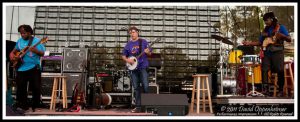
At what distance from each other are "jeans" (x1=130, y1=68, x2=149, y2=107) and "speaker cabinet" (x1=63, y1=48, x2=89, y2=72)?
139cm

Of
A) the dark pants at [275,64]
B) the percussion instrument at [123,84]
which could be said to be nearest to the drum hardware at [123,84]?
the percussion instrument at [123,84]

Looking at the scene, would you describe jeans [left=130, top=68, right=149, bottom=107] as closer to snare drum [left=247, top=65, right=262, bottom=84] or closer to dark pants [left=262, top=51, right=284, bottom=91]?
dark pants [left=262, top=51, right=284, bottom=91]

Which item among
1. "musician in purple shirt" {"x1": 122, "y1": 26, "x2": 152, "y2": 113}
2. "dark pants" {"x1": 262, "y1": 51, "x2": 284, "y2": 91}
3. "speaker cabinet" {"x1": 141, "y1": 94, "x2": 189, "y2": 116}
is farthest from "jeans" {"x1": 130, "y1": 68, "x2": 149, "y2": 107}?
"dark pants" {"x1": 262, "y1": 51, "x2": 284, "y2": 91}

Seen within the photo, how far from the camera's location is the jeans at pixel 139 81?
6.31 meters

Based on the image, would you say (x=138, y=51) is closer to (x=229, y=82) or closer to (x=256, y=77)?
(x=229, y=82)

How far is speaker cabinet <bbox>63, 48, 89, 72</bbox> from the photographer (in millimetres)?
7418

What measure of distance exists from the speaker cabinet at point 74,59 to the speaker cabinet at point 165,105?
2.02 metres

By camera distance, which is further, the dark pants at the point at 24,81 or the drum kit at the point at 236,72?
the drum kit at the point at 236,72

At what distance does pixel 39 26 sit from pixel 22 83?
299 centimetres

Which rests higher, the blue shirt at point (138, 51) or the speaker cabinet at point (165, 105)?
the blue shirt at point (138, 51)

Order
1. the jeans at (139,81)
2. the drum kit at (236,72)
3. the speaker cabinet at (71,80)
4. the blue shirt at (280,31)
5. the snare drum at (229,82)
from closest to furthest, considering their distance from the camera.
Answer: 1. the jeans at (139,81)
2. the blue shirt at (280,31)
3. the speaker cabinet at (71,80)
4. the drum kit at (236,72)
5. the snare drum at (229,82)

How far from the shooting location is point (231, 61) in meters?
8.56

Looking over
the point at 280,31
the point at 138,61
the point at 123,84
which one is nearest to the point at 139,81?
the point at 138,61

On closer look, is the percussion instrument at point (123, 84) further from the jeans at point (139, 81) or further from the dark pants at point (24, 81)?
the dark pants at point (24, 81)
